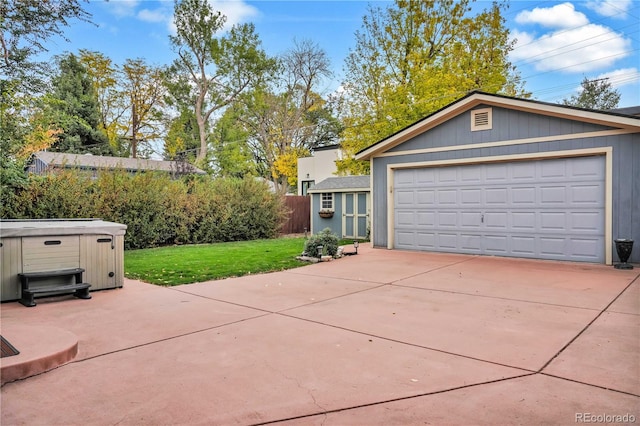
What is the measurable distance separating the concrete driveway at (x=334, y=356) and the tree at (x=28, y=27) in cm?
415

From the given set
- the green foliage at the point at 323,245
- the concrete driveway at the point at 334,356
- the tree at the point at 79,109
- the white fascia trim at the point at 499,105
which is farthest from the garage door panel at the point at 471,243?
the tree at the point at 79,109

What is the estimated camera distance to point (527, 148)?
8.70 metres

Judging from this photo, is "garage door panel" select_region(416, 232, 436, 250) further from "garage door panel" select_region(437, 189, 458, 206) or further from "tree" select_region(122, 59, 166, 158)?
"tree" select_region(122, 59, 166, 158)

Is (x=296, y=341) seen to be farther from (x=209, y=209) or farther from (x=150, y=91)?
(x=150, y=91)

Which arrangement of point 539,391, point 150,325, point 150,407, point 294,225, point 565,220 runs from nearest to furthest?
1. point 150,407
2. point 539,391
3. point 150,325
4. point 565,220
5. point 294,225

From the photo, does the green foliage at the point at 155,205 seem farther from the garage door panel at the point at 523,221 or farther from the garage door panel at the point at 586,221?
the garage door panel at the point at 586,221

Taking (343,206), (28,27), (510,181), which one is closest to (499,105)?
(510,181)

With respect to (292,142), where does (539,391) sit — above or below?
below

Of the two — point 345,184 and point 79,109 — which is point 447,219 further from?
point 79,109

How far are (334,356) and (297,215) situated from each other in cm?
1542

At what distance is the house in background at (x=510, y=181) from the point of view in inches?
306

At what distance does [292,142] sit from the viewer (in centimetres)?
2967

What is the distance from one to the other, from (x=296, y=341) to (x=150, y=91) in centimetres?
2813

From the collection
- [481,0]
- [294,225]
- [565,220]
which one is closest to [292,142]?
[294,225]
